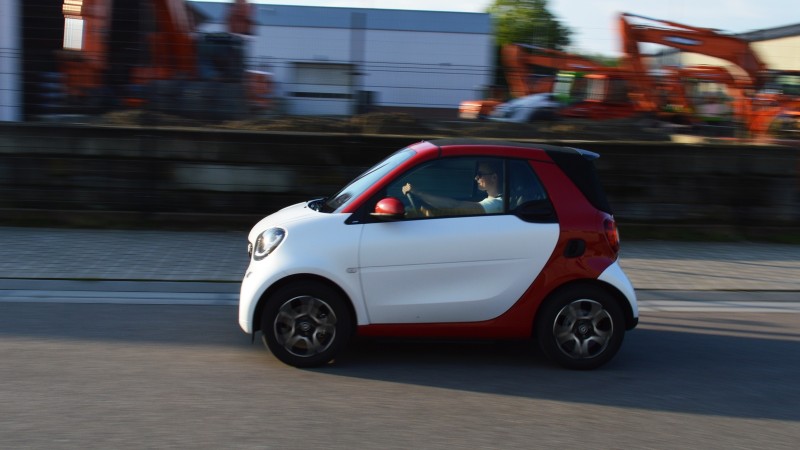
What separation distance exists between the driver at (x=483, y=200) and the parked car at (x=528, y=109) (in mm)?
6799

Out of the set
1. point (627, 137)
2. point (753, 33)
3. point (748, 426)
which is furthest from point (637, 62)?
point (753, 33)

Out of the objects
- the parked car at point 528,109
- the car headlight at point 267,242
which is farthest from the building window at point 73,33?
the car headlight at point 267,242

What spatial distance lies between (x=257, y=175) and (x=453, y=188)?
6045mm

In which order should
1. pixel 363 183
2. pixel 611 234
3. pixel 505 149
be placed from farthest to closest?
pixel 363 183
pixel 505 149
pixel 611 234

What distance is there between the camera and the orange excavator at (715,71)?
14.0m

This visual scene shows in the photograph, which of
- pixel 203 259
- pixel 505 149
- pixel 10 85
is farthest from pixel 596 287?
pixel 10 85

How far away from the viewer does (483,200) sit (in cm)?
596

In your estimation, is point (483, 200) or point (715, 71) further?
point (715, 71)

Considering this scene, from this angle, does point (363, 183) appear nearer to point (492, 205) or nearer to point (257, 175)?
point (492, 205)

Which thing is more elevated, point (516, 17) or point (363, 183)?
point (516, 17)

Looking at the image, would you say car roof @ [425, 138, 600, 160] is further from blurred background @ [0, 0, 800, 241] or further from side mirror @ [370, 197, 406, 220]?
blurred background @ [0, 0, 800, 241]

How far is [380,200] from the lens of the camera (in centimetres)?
577

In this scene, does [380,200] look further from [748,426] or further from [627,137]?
[627,137]

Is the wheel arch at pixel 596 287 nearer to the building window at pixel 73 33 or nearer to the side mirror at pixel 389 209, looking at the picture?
the side mirror at pixel 389 209
